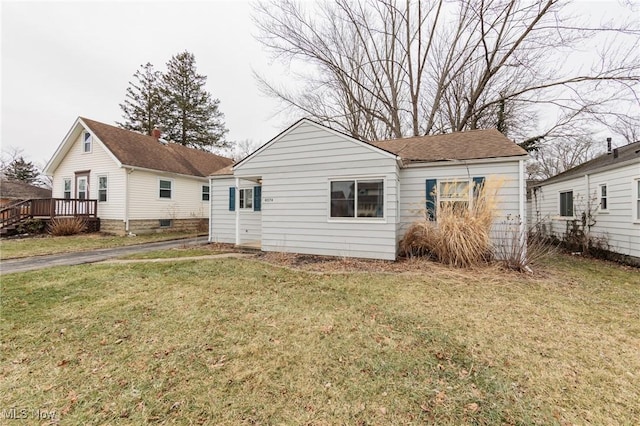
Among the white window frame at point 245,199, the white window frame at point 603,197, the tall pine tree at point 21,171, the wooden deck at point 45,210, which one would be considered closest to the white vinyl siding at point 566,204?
the white window frame at point 603,197

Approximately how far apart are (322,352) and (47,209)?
1690cm

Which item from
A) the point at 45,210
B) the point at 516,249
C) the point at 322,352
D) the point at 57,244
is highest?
the point at 45,210

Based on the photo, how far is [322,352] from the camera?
3.00 m

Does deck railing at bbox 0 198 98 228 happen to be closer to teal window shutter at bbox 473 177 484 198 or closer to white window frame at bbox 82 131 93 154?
white window frame at bbox 82 131 93 154

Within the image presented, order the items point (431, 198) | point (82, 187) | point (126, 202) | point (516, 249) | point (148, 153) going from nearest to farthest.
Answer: point (516, 249)
point (431, 198)
point (126, 202)
point (82, 187)
point (148, 153)

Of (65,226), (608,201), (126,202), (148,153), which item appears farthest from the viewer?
(148,153)

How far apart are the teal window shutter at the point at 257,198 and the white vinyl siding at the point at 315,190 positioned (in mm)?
944

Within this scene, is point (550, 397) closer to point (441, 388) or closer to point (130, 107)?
point (441, 388)

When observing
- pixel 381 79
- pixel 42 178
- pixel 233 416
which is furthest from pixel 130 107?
pixel 233 416

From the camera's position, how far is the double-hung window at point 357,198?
7.45m

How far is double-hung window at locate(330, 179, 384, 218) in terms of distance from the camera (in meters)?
7.45

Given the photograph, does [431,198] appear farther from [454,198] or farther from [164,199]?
[164,199]

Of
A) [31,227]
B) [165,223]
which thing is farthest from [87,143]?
[165,223]

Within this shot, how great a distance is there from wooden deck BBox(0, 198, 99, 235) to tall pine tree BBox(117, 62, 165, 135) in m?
13.7
